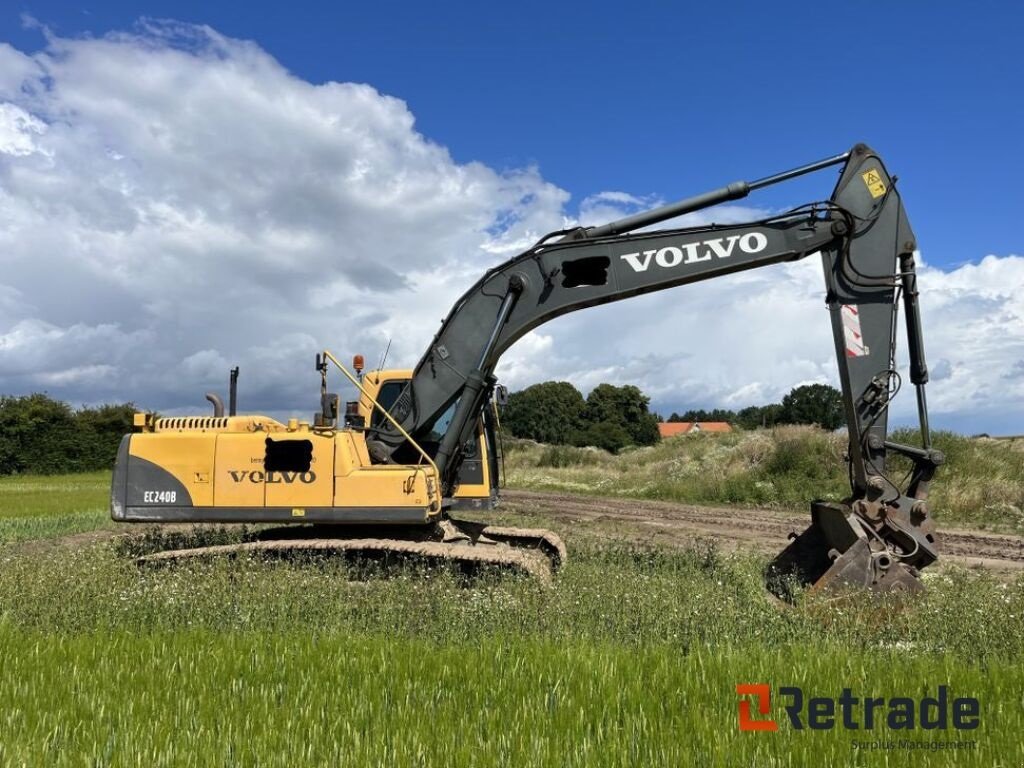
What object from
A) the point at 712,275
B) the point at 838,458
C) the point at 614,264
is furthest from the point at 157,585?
the point at 838,458

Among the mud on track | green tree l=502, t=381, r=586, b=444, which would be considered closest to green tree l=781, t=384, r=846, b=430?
green tree l=502, t=381, r=586, b=444

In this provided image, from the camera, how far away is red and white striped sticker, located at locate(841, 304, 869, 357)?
8852 mm

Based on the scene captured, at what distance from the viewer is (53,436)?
4606 centimetres

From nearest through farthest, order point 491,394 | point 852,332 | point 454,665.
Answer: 1. point 454,665
2. point 852,332
3. point 491,394

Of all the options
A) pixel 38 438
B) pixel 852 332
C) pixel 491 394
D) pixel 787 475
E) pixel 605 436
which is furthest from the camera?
pixel 605 436

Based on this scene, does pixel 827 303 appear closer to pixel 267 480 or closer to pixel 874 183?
pixel 874 183

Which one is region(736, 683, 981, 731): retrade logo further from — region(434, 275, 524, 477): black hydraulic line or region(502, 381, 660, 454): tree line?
region(502, 381, 660, 454): tree line

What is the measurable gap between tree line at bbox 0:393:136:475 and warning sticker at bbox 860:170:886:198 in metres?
44.4

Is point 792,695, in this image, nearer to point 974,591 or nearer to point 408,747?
point 408,747

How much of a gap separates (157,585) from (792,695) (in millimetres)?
6062

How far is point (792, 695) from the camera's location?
189 inches

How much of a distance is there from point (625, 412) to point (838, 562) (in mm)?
74399

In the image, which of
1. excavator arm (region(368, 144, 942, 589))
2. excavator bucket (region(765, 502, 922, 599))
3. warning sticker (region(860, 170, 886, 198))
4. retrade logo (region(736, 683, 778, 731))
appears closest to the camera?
retrade logo (region(736, 683, 778, 731))

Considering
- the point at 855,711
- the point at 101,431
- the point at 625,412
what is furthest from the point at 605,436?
the point at 855,711
